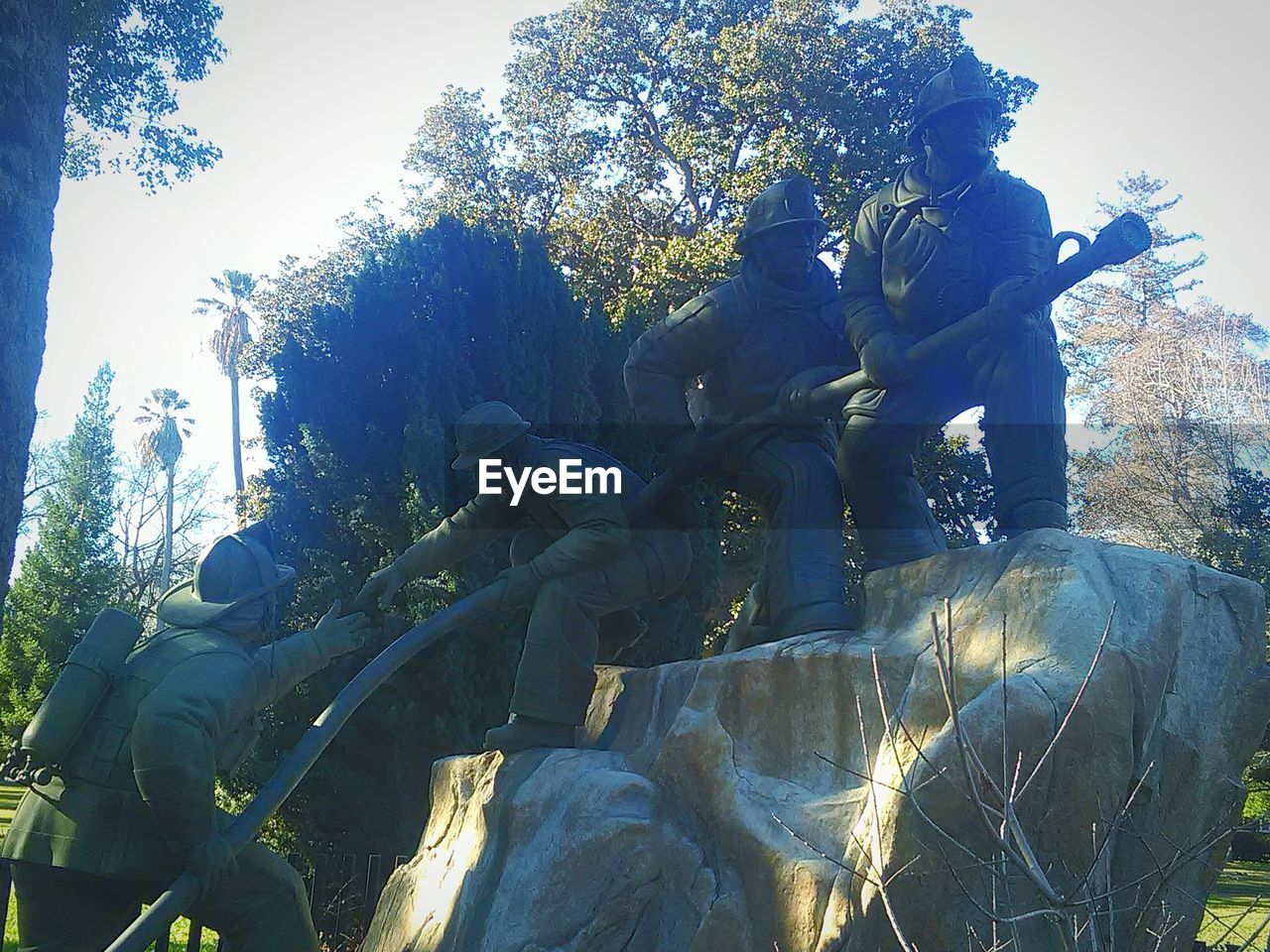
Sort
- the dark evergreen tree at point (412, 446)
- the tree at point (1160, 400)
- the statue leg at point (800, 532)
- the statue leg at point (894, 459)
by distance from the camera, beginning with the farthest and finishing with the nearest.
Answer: the tree at point (1160, 400) < the dark evergreen tree at point (412, 446) < the statue leg at point (800, 532) < the statue leg at point (894, 459)

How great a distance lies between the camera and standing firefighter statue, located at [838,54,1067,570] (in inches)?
154

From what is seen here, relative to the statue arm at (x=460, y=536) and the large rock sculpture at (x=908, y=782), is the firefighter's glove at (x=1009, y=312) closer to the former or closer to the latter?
the large rock sculpture at (x=908, y=782)

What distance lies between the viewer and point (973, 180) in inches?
166

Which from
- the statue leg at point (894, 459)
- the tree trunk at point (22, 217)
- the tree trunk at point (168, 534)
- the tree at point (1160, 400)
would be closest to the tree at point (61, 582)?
the tree trunk at point (168, 534)

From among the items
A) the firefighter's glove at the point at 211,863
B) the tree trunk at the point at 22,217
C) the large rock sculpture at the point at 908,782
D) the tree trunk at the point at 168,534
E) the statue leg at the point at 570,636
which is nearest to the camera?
the large rock sculpture at the point at 908,782

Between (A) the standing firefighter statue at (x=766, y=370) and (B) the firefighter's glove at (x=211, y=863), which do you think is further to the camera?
(A) the standing firefighter statue at (x=766, y=370)

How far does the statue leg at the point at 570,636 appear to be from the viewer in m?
4.54

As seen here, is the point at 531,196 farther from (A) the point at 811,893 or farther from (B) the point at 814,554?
(A) the point at 811,893

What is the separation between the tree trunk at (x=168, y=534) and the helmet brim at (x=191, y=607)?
17.4 m

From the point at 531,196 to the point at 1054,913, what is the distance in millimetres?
15900

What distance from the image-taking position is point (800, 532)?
4.44 meters

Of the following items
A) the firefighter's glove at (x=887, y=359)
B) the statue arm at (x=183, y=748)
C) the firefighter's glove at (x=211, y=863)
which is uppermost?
the firefighter's glove at (x=887, y=359)

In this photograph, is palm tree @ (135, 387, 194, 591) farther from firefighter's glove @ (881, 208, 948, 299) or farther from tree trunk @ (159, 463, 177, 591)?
firefighter's glove @ (881, 208, 948, 299)

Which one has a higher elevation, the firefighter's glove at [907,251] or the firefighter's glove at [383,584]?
the firefighter's glove at [907,251]
